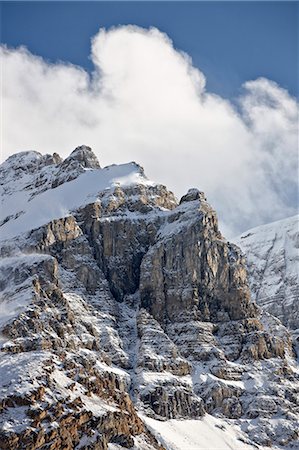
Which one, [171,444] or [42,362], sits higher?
[42,362]

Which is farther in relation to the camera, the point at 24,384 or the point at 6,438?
the point at 24,384

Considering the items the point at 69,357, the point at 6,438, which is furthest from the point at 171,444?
the point at 6,438

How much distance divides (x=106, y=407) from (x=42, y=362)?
52.8 feet

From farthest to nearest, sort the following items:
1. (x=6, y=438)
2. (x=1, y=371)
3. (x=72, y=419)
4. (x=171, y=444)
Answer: (x=171, y=444) < (x=1, y=371) < (x=72, y=419) < (x=6, y=438)

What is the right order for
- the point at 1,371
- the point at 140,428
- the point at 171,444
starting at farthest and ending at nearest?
the point at 171,444, the point at 140,428, the point at 1,371

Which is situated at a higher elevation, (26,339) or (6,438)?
(26,339)

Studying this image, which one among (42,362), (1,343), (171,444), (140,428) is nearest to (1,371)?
(42,362)

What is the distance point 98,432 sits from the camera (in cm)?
16038

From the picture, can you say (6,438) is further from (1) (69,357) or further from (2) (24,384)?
(1) (69,357)

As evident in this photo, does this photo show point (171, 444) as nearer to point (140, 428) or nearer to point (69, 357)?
point (140, 428)

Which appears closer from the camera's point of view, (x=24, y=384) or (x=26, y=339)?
(x=24, y=384)

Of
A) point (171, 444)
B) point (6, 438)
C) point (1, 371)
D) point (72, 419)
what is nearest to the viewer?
point (6, 438)

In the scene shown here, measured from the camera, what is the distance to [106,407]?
17162 centimetres

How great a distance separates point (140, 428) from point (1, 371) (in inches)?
1303
